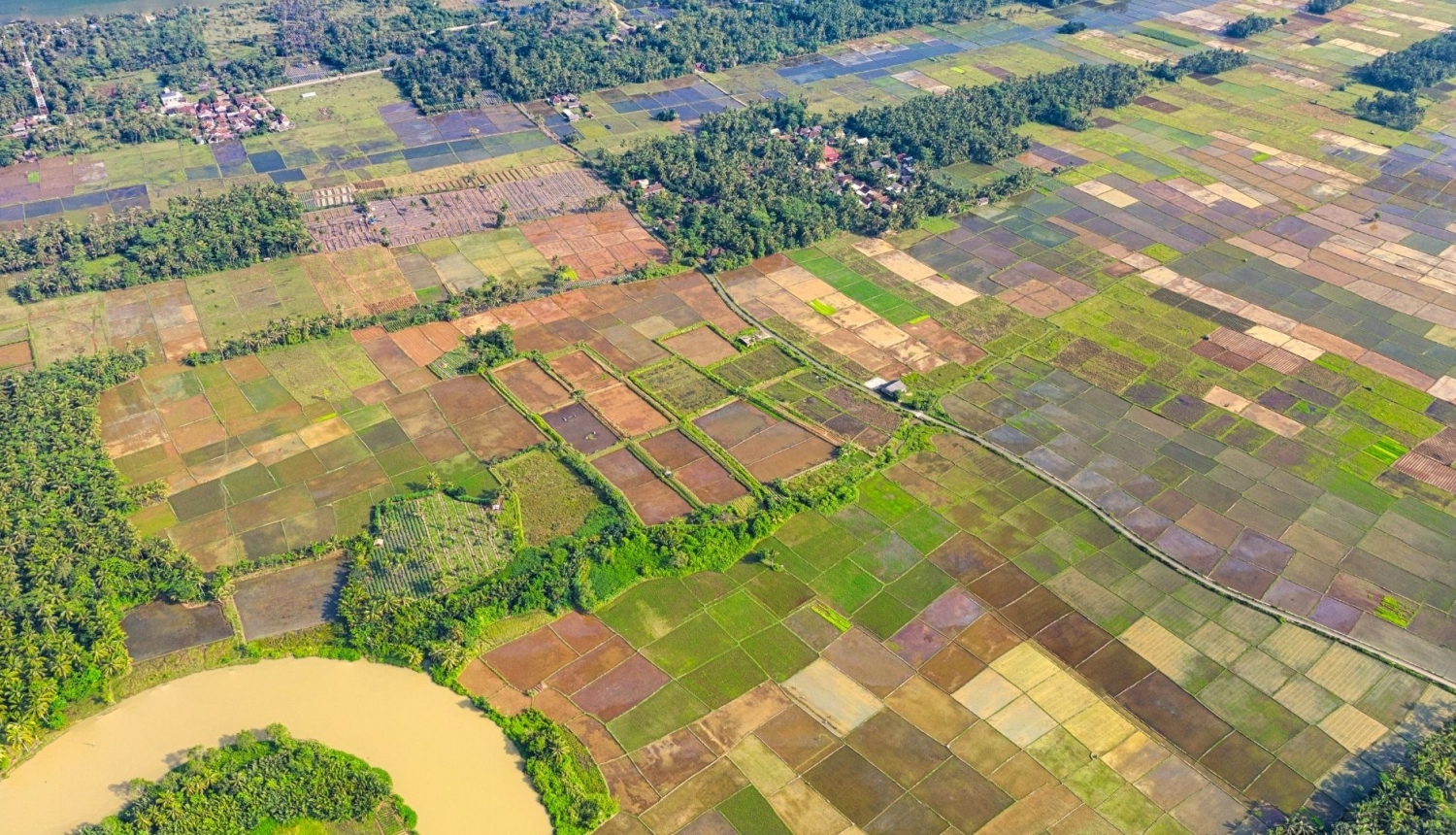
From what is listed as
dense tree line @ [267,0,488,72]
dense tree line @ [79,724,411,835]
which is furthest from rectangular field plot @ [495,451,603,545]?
dense tree line @ [267,0,488,72]

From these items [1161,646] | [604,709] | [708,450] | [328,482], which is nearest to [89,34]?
[328,482]

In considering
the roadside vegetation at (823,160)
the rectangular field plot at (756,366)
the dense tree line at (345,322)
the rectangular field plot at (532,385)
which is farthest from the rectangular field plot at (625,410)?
the roadside vegetation at (823,160)

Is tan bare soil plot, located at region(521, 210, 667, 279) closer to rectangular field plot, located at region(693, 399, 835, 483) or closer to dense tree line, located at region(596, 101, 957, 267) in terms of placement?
dense tree line, located at region(596, 101, 957, 267)

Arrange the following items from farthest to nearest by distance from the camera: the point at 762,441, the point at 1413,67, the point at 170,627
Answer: the point at 1413,67, the point at 762,441, the point at 170,627

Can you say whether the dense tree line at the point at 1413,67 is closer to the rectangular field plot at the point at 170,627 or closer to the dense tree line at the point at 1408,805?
the dense tree line at the point at 1408,805

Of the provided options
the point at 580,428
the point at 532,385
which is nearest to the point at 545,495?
the point at 580,428

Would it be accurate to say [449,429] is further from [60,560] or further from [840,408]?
[840,408]
